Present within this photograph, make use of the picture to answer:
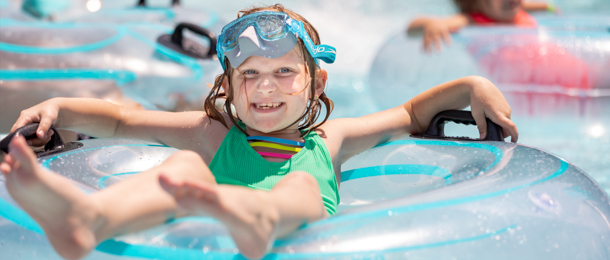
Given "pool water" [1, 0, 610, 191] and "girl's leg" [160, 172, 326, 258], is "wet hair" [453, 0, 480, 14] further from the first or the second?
"girl's leg" [160, 172, 326, 258]

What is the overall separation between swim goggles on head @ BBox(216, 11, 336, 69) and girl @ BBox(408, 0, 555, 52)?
2.19m

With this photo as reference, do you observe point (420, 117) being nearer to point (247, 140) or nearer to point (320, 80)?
point (320, 80)

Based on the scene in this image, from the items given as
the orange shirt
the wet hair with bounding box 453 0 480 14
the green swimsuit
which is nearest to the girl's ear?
the green swimsuit

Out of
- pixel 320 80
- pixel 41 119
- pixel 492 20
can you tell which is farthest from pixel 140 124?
pixel 492 20

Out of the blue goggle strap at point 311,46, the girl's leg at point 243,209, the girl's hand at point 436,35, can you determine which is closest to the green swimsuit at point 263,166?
the blue goggle strap at point 311,46

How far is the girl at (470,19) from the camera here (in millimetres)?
3445

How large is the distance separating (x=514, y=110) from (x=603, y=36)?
659 millimetres

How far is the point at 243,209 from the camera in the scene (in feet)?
2.89

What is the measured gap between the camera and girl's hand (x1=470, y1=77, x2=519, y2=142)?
1.49 meters

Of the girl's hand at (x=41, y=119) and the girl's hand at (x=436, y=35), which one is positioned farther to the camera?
the girl's hand at (x=436, y=35)

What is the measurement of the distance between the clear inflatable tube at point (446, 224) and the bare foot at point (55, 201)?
0.10 meters

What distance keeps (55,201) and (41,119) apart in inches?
21.4

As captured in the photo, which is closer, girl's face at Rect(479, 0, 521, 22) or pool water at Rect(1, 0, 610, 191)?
pool water at Rect(1, 0, 610, 191)

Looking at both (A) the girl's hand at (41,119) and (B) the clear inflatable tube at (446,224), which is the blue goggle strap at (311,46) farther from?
(A) the girl's hand at (41,119)
